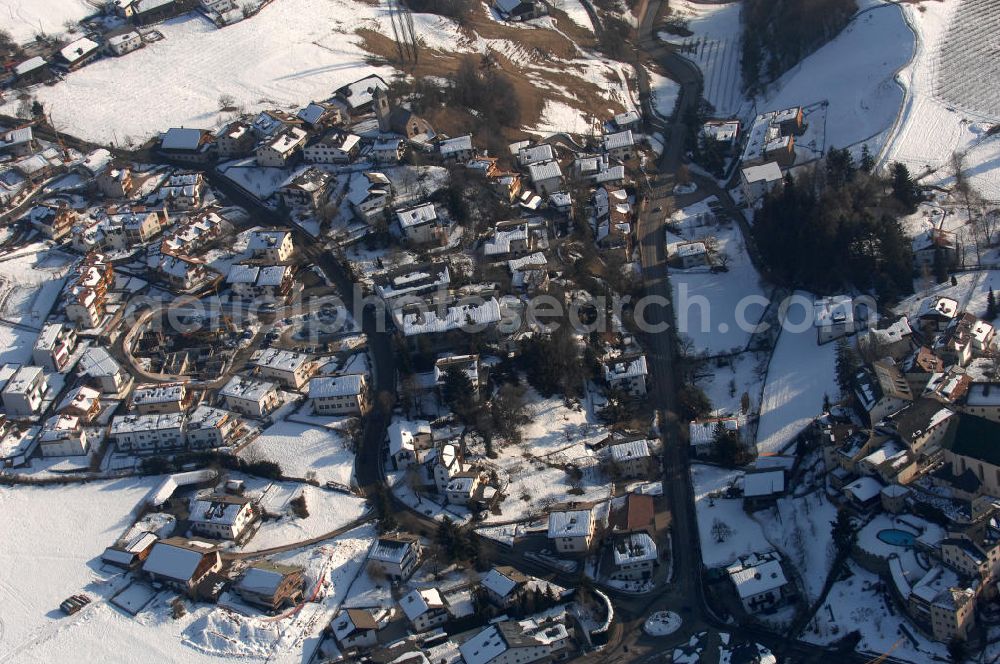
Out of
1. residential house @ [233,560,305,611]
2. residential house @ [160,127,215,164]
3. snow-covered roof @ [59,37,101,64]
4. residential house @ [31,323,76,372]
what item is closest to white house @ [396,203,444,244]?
residential house @ [160,127,215,164]

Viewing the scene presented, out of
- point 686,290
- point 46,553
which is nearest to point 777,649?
point 686,290

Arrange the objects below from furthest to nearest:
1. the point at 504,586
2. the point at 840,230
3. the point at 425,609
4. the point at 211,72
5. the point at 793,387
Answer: the point at 211,72
the point at 840,230
the point at 793,387
the point at 504,586
the point at 425,609

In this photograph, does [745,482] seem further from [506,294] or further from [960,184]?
[960,184]

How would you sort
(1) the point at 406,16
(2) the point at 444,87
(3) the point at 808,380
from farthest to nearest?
(1) the point at 406,16 → (2) the point at 444,87 → (3) the point at 808,380

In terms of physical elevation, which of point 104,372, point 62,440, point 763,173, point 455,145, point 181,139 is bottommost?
point 62,440

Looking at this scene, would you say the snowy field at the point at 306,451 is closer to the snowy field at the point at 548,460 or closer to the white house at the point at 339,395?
the white house at the point at 339,395

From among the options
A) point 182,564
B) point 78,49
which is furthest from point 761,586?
point 78,49

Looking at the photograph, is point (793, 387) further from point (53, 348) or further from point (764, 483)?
point (53, 348)

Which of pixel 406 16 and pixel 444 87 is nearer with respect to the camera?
pixel 444 87
